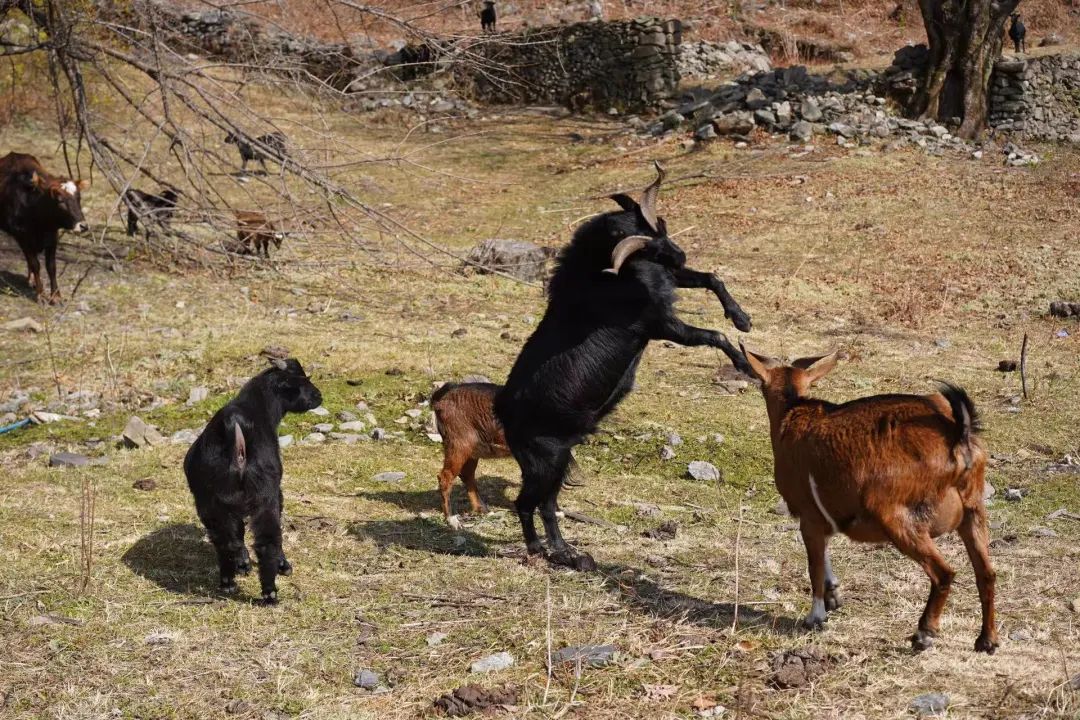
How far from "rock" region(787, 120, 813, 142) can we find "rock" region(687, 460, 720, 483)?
46.2 feet

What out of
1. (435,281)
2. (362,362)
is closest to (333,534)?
(362,362)

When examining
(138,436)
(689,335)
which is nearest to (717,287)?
(689,335)

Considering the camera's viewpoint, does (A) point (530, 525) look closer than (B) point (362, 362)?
Yes

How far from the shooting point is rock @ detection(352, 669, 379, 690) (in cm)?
515

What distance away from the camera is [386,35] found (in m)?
32.6

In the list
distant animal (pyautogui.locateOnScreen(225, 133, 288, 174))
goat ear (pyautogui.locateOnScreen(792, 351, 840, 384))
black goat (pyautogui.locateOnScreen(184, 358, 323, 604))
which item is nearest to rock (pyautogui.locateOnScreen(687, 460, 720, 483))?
goat ear (pyautogui.locateOnScreen(792, 351, 840, 384))

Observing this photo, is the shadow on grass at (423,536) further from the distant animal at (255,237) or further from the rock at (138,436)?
the distant animal at (255,237)

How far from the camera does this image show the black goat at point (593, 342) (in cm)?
698

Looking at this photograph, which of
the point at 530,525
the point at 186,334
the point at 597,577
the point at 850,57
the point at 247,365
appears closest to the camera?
the point at 597,577

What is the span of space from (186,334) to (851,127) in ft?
46.3

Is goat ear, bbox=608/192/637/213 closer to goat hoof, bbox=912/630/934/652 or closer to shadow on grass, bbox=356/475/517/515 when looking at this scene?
shadow on grass, bbox=356/475/517/515

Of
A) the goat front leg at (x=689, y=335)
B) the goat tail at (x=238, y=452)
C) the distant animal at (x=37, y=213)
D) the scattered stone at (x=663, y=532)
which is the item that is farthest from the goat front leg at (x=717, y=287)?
the distant animal at (x=37, y=213)

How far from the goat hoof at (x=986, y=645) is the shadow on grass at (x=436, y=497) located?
3.94m

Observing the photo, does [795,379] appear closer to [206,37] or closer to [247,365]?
[247,365]
